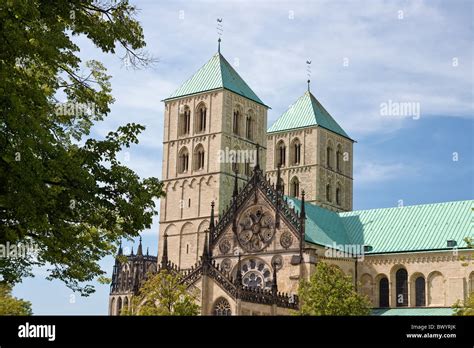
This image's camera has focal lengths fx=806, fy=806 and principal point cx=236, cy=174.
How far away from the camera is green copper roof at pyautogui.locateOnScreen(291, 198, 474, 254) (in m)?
64.1

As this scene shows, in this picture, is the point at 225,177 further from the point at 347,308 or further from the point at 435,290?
the point at 347,308

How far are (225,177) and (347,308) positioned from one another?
35.1 metres

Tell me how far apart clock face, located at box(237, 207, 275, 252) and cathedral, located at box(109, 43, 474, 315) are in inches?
3.9

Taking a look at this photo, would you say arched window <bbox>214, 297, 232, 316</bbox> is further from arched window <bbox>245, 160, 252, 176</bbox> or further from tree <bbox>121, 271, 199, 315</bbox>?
arched window <bbox>245, 160, 252, 176</bbox>

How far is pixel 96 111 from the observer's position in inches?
939

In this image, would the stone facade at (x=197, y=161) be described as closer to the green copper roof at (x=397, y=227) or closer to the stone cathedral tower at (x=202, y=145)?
the stone cathedral tower at (x=202, y=145)

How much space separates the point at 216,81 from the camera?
85.9 metres

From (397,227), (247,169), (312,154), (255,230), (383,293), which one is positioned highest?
(312,154)

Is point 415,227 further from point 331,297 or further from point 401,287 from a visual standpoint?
point 331,297

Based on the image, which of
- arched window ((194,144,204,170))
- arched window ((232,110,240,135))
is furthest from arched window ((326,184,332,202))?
arched window ((194,144,204,170))

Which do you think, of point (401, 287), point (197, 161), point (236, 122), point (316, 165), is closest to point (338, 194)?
point (316, 165)

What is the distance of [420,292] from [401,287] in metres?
1.65

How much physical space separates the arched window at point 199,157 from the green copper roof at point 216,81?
633 centimetres
